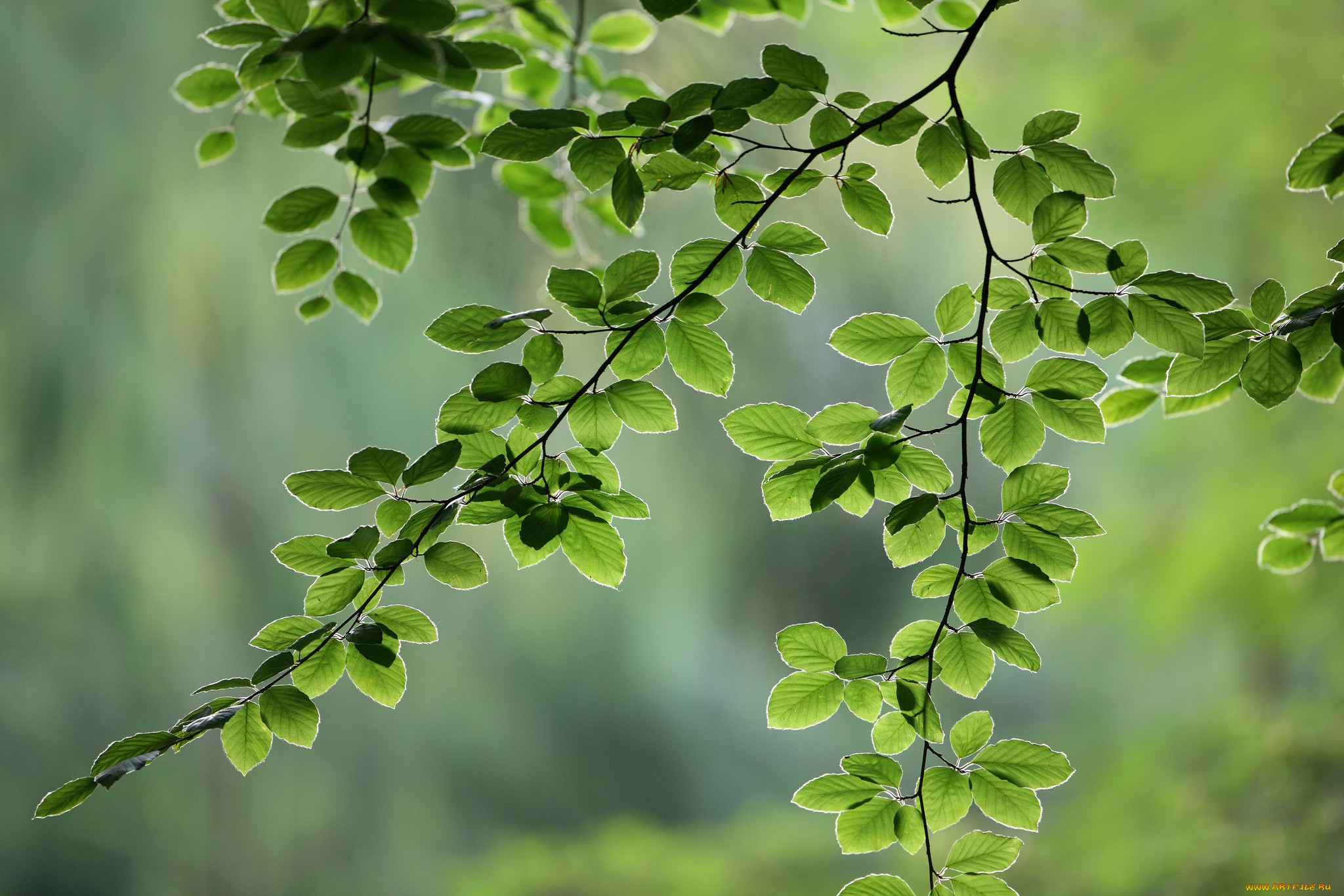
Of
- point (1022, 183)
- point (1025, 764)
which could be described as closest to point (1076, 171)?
point (1022, 183)

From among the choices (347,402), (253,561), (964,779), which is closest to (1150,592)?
(964,779)

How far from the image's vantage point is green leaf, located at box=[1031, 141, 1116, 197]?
1.63ft

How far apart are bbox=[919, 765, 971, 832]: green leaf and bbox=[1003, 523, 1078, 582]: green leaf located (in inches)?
5.4

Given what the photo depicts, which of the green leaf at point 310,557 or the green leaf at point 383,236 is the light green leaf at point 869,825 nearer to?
the green leaf at point 310,557

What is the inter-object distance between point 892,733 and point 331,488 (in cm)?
38

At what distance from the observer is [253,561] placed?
2.97m

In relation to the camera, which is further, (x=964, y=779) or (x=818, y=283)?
(x=818, y=283)

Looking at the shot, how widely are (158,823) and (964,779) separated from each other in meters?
3.32

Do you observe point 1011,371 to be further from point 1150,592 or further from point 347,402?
point 347,402

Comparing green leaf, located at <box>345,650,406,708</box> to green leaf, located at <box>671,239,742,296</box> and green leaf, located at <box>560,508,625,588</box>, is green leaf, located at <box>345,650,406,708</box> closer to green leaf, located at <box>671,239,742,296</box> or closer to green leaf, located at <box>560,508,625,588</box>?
green leaf, located at <box>560,508,625,588</box>

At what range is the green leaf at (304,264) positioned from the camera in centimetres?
67

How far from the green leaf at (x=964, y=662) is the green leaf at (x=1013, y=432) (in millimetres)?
113

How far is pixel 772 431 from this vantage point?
512mm

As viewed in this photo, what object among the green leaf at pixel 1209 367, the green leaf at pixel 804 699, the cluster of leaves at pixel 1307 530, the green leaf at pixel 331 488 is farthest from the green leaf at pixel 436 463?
the cluster of leaves at pixel 1307 530
